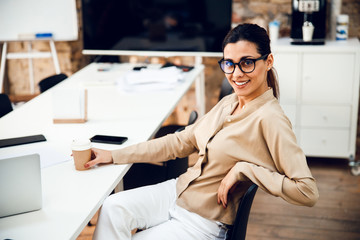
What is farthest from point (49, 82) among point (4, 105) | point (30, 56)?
point (30, 56)

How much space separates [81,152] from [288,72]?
213 centimetres

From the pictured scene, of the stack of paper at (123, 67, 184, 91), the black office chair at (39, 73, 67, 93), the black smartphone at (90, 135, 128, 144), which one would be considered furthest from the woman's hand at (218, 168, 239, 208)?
the black office chair at (39, 73, 67, 93)

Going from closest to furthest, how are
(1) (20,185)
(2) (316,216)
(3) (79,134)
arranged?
(1) (20,185), (3) (79,134), (2) (316,216)

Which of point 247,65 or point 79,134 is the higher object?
point 247,65

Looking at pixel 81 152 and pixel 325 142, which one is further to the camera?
pixel 325 142

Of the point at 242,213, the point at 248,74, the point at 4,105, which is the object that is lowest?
the point at 242,213

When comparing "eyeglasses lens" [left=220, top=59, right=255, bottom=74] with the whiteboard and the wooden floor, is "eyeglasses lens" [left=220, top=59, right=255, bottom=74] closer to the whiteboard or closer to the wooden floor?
the wooden floor

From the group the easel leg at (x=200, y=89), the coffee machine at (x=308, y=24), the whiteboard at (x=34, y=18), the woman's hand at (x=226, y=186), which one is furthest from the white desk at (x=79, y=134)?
the coffee machine at (x=308, y=24)

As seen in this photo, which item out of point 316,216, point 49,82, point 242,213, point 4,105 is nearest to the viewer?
point 242,213

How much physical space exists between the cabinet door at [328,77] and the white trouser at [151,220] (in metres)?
1.97

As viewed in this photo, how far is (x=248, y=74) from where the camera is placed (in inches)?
64.6

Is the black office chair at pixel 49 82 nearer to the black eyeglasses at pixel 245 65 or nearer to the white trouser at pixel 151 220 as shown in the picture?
the white trouser at pixel 151 220

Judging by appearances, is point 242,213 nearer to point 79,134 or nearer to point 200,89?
point 79,134

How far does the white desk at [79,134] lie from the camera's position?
4.48ft
